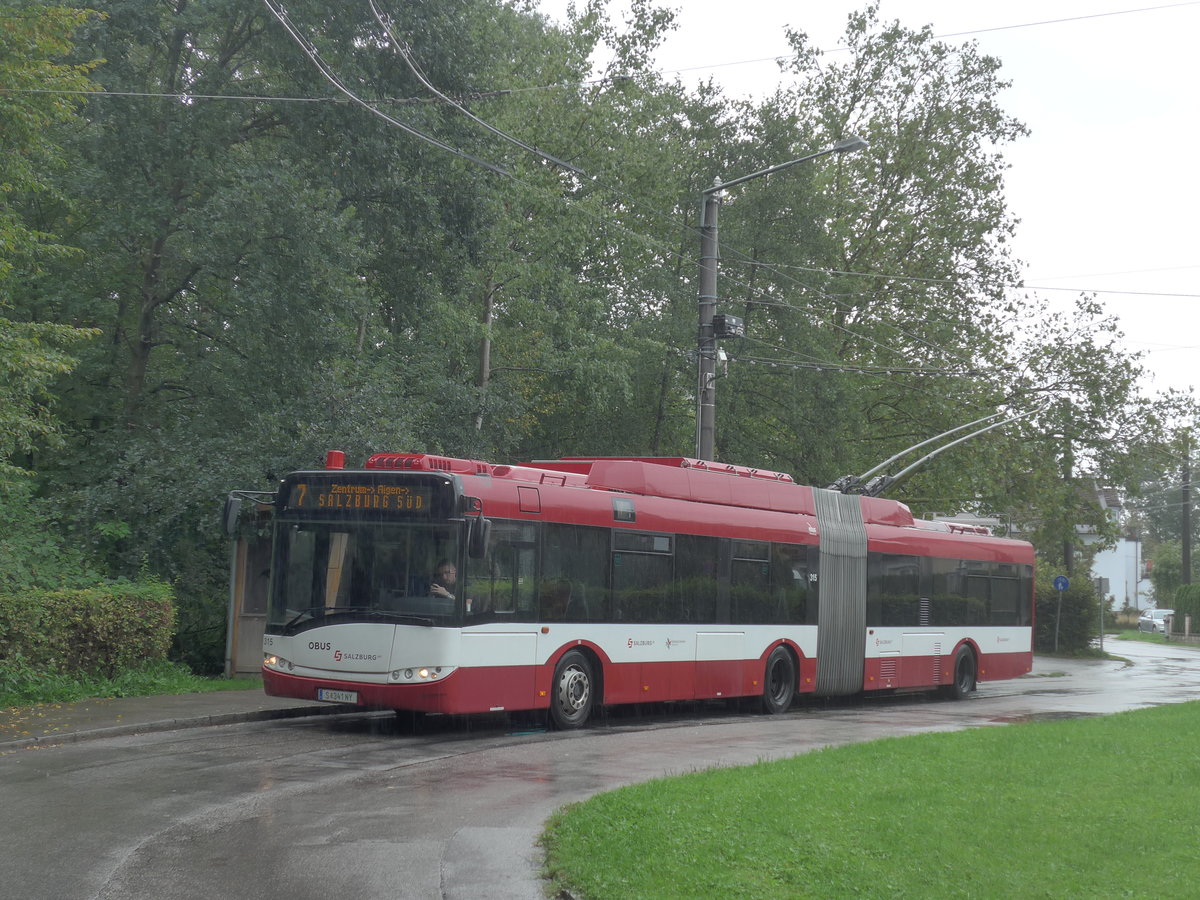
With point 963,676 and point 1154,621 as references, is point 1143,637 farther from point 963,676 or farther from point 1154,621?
point 963,676

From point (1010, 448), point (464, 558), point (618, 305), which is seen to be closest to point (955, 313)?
point (1010, 448)

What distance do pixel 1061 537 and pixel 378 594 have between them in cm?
3237

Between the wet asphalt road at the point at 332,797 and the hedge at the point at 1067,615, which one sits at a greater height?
the hedge at the point at 1067,615

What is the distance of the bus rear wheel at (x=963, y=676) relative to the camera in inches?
961

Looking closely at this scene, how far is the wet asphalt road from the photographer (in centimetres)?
749

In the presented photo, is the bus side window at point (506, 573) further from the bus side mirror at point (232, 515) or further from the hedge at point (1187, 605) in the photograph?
the hedge at point (1187, 605)

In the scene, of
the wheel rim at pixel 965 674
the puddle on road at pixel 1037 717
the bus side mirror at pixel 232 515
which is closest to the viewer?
the bus side mirror at pixel 232 515

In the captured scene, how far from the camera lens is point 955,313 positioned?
39656 mm

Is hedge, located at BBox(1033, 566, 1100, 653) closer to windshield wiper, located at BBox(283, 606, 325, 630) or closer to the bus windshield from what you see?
the bus windshield

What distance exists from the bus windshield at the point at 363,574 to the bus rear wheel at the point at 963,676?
43.0 feet

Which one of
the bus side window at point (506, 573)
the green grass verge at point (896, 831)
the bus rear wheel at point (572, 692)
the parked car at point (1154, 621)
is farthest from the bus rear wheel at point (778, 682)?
the parked car at point (1154, 621)

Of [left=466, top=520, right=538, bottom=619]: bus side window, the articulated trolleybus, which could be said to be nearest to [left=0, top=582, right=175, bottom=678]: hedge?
the articulated trolleybus

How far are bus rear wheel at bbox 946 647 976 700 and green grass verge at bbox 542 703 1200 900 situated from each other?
12.2 m

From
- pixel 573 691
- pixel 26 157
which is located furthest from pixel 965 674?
pixel 26 157
